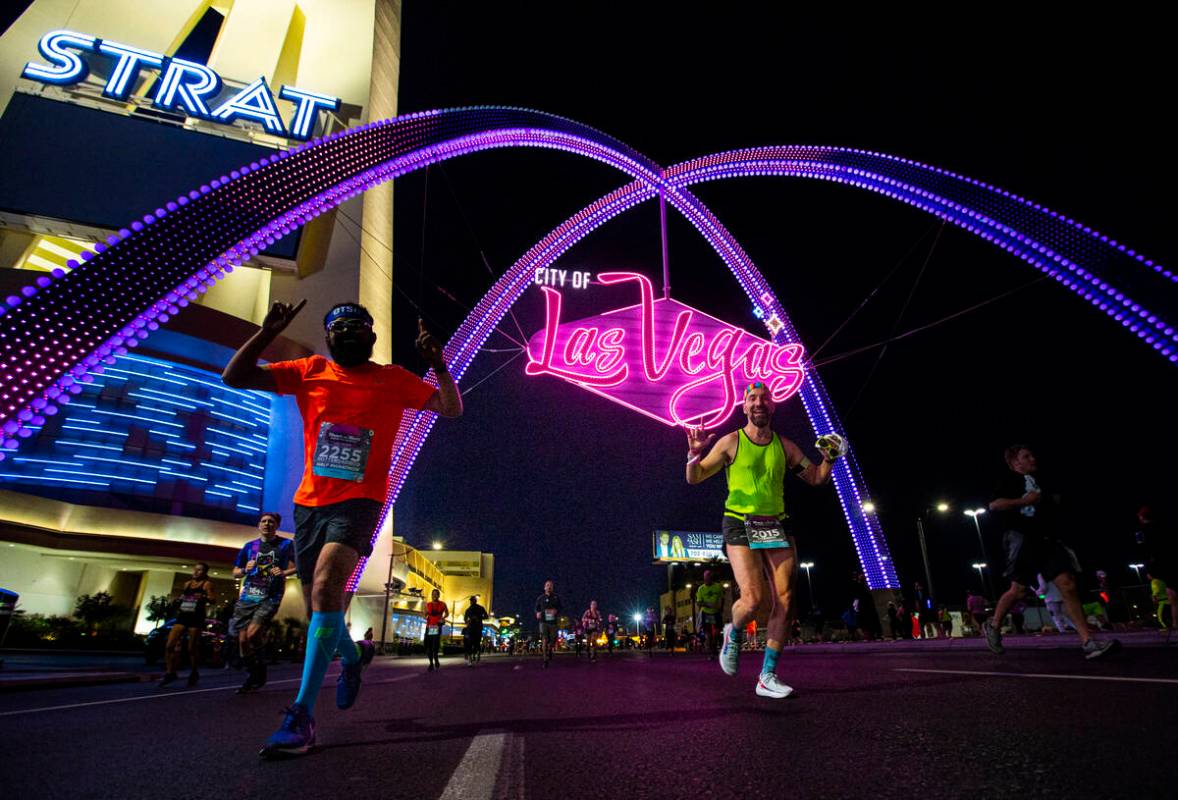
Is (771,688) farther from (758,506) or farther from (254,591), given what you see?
(254,591)

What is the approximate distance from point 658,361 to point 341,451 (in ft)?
51.8

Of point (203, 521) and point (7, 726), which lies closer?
point (7, 726)

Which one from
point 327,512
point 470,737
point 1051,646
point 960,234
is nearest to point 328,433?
point 327,512

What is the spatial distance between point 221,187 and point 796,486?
41.0 metres

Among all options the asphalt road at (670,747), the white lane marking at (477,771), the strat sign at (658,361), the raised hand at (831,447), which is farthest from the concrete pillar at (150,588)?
the raised hand at (831,447)

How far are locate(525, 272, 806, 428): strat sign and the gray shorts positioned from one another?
11775mm

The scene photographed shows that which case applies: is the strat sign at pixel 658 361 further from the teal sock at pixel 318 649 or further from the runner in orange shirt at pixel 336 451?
the teal sock at pixel 318 649

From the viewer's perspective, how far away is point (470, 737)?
10.2ft

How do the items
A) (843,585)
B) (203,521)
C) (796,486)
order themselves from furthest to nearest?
(843,585) → (796,486) → (203,521)

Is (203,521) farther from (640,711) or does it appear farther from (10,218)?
(640,711)

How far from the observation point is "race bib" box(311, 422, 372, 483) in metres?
3.20

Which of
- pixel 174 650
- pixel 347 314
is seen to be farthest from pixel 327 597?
pixel 174 650

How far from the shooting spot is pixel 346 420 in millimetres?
3357

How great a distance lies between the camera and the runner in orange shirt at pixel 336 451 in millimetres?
3100
